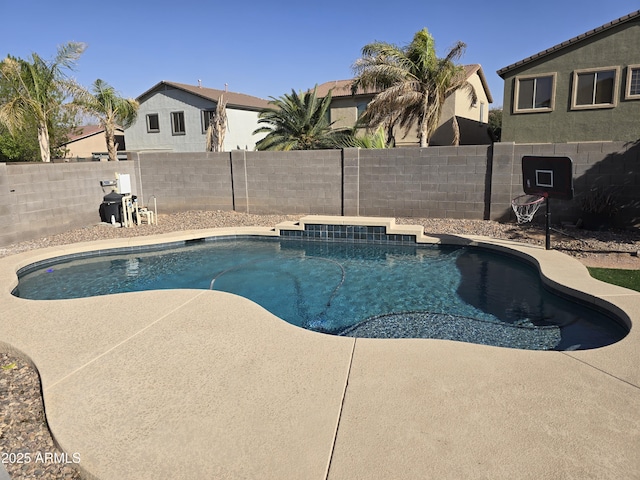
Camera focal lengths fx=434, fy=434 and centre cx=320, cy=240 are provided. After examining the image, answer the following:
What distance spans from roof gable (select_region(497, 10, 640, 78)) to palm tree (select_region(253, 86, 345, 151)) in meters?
7.70

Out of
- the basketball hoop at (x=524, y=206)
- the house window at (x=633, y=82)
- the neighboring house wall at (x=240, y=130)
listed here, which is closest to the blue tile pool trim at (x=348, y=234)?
the basketball hoop at (x=524, y=206)

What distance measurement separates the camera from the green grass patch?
21.5ft

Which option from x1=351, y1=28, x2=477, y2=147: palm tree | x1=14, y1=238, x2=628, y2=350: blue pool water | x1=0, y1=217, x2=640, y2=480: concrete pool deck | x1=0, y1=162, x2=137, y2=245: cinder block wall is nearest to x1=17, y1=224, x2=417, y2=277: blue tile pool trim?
x1=14, y1=238, x2=628, y2=350: blue pool water

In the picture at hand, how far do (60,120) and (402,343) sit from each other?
32.2 metres

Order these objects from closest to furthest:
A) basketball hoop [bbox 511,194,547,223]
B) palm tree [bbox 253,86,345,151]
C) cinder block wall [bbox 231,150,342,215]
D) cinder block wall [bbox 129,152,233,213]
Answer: basketball hoop [bbox 511,194,547,223], cinder block wall [bbox 231,150,342,215], cinder block wall [bbox 129,152,233,213], palm tree [bbox 253,86,345,151]

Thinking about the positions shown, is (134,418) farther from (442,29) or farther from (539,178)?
(442,29)

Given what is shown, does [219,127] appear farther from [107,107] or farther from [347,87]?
Answer: [347,87]

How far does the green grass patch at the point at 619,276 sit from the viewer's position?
657 cm

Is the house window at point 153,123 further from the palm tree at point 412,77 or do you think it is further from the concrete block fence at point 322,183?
the palm tree at point 412,77

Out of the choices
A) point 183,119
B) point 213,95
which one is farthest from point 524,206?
point 183,119

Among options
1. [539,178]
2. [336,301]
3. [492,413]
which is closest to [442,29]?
[539,178]

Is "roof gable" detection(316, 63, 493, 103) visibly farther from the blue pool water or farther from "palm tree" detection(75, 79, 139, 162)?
the blue pool water

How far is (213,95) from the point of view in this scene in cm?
2877

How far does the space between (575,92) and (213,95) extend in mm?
20995
